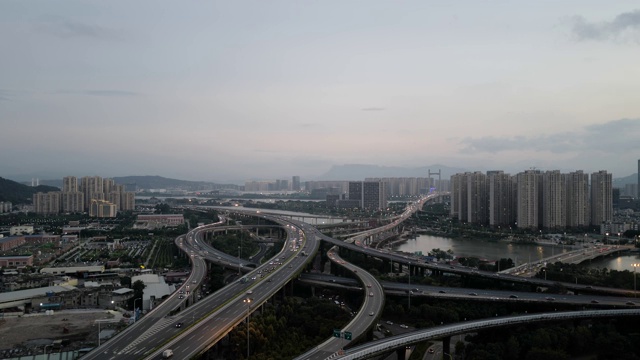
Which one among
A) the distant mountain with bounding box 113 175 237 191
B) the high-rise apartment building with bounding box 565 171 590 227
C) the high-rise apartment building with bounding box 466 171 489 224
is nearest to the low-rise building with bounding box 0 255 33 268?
the high-rise apartment building with bounding box 466 171 489 224

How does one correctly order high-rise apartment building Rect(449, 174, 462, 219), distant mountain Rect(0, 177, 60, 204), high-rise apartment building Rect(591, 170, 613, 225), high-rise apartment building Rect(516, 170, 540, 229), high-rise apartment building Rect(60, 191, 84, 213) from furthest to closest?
distant mountain Rect(0, 177, 60, 204)
high-rise apartment building Rect(60, 191, 84, 213)
high-rise apartment building Rect(449, 174, 462, 219)
high-rise apartment building Rect(591, 170, 613, 225)
high-rise apartment building Rect(516, 170, 540, 229)

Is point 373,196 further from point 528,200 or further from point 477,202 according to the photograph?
point 528,200

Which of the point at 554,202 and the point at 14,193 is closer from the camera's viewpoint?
the point at 554,202

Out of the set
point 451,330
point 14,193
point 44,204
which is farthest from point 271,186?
point 451,330

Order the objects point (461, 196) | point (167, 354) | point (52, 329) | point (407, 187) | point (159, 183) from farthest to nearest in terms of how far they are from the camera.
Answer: point (159, 183) < point (407, 187) < point (461, 196) < point (52, 329) < point (167, 354)

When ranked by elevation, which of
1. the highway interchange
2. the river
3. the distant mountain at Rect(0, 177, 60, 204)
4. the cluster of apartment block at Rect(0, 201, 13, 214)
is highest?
the distant mountain at Rect(0, 177, 60, 204)

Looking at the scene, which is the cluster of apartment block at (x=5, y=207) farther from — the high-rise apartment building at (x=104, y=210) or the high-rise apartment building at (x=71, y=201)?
the high-rise apartment building at (x=104, y=210)

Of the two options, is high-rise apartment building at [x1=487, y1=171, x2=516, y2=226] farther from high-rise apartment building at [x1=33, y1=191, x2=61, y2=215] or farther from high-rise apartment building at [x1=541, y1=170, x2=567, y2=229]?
high-rise apartment building at [x1=33, y1=191, x2=61, y2=215]

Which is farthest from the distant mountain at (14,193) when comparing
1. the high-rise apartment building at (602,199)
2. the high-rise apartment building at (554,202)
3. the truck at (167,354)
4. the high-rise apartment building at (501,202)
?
the high-rise apartment building at (602,199)
